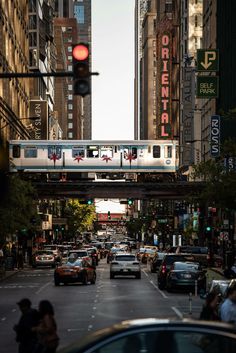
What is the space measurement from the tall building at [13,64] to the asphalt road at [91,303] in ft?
76.5

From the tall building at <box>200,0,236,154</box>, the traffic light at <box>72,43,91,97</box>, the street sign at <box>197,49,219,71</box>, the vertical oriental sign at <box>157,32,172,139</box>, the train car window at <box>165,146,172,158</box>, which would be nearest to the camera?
the traffic light at <box>72,43,91,97</box>

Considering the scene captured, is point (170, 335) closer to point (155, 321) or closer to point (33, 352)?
point (155, 321)

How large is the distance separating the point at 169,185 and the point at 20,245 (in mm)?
14284

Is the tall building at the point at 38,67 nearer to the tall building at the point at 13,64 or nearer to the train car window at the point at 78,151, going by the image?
the tall building at the point at 13,64

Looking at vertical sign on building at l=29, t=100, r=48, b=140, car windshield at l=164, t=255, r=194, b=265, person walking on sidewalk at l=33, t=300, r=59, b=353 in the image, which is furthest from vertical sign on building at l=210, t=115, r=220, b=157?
person walking on sidewalk at l=33, t=300, r=59, b=353

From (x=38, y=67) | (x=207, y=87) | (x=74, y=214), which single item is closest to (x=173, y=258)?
(x=207, y=87)

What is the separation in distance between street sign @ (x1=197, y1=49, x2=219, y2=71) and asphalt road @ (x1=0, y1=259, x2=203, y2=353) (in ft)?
112

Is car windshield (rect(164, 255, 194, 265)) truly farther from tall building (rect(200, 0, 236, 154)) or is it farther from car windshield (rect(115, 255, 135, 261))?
tall building (rect(200, 0, 236, 154))

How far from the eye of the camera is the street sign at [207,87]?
93938mm

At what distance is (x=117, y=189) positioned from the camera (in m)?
91.2

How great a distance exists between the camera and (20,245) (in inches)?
3536

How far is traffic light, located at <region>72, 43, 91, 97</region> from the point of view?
17422mm

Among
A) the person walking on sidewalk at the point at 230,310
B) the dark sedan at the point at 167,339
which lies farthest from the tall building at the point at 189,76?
the dark sedan at the point at 167,339

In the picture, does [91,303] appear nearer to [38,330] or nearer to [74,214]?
[38,330]
